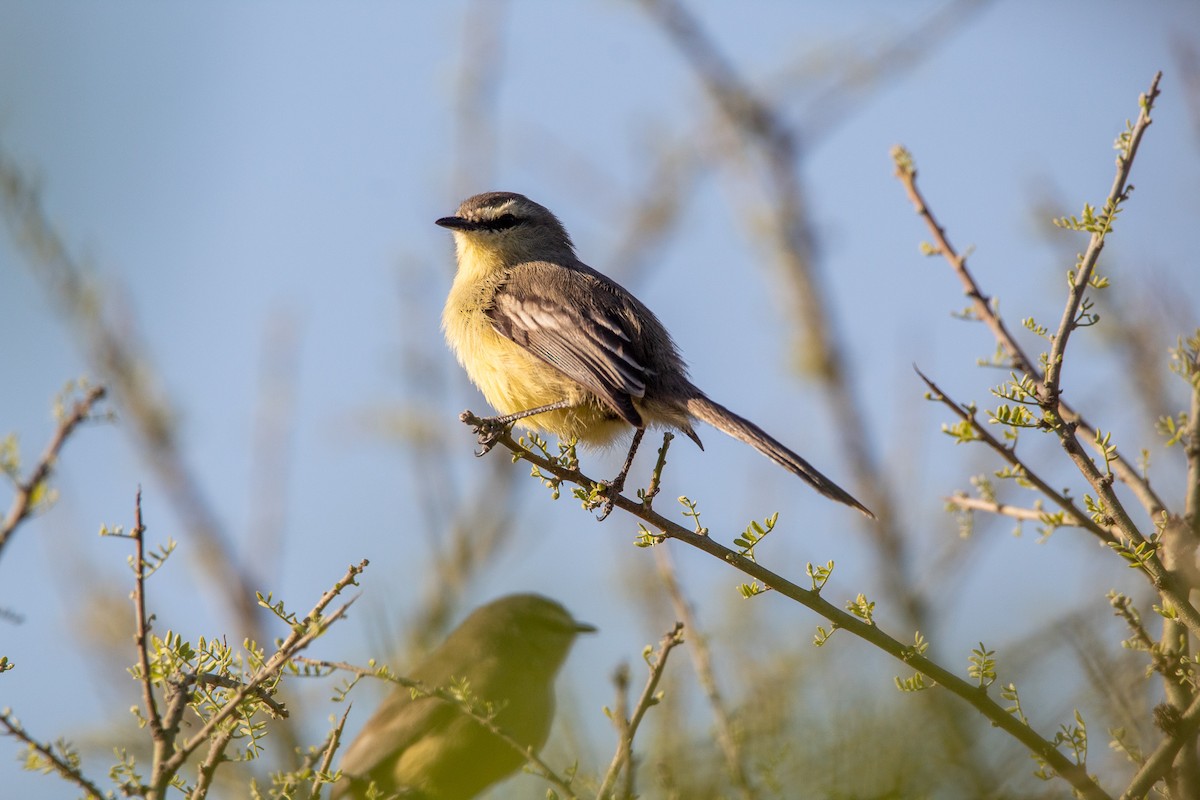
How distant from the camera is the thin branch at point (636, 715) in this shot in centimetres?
237

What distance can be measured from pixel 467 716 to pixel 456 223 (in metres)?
2.62

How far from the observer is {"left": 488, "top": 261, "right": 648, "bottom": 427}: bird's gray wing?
4477 millimetres

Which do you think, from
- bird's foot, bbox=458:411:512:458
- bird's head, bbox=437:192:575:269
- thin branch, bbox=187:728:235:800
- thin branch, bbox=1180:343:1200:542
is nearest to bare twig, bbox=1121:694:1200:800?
thin branch, bbox=1180:343:1200:542

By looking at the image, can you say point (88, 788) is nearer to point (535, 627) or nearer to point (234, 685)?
point (234, 685)

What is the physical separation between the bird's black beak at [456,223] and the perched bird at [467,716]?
184 centimetres

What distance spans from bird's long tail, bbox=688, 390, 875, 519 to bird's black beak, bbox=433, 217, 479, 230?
1887 millimetres

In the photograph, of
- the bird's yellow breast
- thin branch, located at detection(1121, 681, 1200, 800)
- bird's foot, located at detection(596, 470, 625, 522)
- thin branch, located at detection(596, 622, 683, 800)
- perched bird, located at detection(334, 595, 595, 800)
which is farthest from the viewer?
the bird's yellow breast

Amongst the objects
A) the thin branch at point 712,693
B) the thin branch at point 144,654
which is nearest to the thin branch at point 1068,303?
the thin branch at point 712,693

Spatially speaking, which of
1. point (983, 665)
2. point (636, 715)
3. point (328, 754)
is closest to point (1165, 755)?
point (983, 665)

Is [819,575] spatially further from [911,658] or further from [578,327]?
[578,327]

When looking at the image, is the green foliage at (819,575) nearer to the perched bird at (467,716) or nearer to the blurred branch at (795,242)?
the perched bird at (467,716)

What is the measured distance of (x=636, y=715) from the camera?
2527 millimetres

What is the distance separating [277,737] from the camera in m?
6.44

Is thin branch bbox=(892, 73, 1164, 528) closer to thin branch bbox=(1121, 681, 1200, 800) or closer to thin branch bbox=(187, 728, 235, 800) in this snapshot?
thin branch bbox=(1121, 681, 1200, 800)
